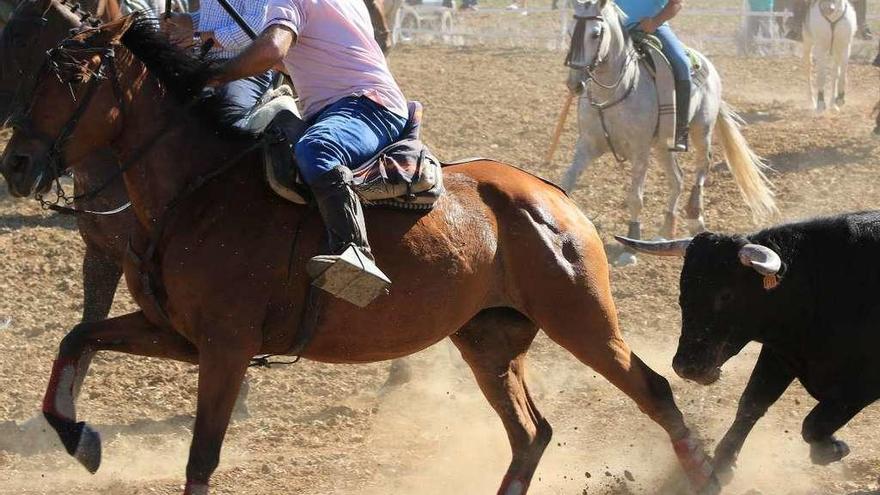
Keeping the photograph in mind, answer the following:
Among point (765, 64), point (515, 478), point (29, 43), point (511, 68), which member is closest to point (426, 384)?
point (515, 478)

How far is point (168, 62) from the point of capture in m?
5.05

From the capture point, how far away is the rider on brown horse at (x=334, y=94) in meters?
4.87

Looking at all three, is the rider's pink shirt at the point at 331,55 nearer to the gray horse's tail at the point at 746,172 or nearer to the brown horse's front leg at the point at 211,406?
the brown horse's front leg at the point at 211,406

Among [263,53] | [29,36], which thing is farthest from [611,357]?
[29,36]

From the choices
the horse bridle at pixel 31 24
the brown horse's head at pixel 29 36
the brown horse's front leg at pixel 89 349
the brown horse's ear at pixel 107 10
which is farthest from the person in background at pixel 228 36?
the brown horse's front leg at pixel 89 349

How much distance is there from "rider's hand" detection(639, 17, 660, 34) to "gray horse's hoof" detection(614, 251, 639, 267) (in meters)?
1.99

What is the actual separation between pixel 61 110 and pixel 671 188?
286 inches

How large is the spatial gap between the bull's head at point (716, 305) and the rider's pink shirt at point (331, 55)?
1.71m

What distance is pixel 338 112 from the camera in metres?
5.15

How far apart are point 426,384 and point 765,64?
54.3 ft

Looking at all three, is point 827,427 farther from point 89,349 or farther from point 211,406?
point 89,349

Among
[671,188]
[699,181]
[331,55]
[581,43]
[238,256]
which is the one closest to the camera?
[238,256]

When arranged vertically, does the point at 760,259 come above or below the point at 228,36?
below

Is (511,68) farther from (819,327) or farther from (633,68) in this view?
(819,327)
